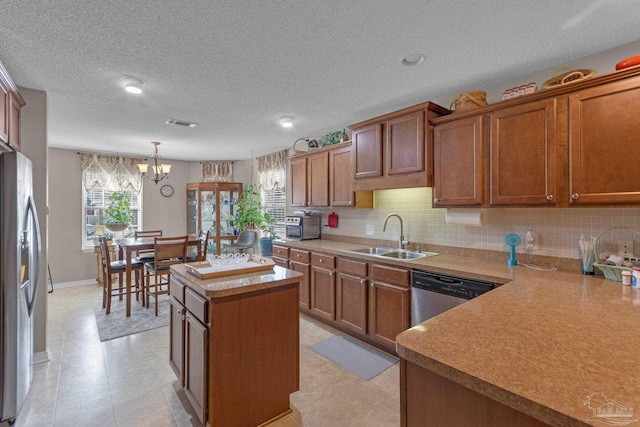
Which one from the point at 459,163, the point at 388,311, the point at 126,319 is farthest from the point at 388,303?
the point at 126,319

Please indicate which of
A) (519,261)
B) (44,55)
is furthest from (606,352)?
(44,55)

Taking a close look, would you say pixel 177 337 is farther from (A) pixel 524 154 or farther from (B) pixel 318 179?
(A) pixel 524 154

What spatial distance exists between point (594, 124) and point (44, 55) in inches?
145

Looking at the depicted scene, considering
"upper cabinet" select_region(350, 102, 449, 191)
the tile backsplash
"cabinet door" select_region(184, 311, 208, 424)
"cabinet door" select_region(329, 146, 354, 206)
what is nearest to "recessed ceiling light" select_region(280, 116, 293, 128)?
"cabinet door" select_region(329, 146, 354, 206)

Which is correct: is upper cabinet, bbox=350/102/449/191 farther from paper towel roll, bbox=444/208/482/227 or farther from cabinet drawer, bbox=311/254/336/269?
cabinet drawer, bbox=311/254/336/269

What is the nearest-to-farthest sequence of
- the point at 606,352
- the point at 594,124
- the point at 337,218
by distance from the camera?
the point at 606,352
the point at 594,124
the point at 337,218

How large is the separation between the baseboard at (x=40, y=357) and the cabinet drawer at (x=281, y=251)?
8.06ft

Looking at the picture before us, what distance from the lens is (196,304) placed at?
179 cm

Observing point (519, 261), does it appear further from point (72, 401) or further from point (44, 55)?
point (44, 55)

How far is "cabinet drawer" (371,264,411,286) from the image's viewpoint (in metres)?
2.58

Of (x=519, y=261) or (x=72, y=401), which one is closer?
(x=72, y=401)

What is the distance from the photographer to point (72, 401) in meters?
2.12

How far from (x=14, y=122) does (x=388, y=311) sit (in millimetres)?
3458

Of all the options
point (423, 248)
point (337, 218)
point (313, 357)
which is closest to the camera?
point (313, 357)
